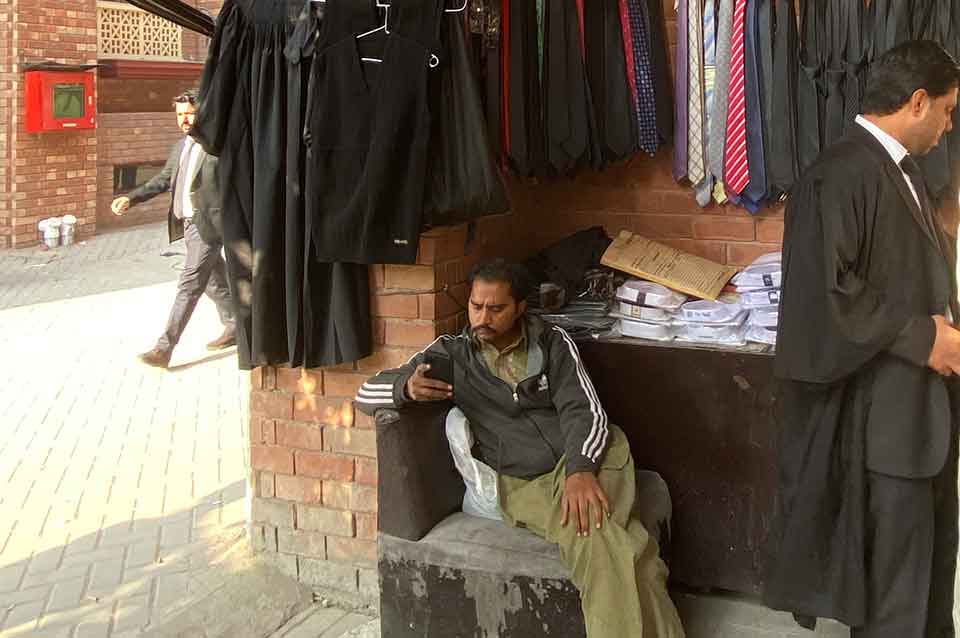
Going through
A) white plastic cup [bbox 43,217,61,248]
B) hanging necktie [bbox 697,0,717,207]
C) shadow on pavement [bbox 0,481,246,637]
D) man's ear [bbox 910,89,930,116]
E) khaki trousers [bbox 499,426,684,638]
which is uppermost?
hanging necktie [bbox 697,0,717,207]

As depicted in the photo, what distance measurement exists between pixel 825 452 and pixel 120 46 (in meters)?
13.6

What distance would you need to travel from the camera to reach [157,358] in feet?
26.5

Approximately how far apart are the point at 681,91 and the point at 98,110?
11.9m

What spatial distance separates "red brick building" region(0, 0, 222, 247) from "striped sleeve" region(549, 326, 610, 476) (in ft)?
35.9

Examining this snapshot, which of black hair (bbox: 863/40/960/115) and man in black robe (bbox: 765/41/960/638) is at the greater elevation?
black hair (bbox: 863/40/960/115)

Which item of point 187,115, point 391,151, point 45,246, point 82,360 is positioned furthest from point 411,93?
point 45,246

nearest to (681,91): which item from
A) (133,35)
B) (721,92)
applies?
(721,92)

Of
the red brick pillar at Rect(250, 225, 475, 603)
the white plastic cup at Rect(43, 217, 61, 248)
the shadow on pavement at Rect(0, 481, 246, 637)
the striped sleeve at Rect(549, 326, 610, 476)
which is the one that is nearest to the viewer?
the striped sleeve at Rect(549, 326, 610, 476)

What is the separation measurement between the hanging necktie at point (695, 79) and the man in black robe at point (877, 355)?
128 cm

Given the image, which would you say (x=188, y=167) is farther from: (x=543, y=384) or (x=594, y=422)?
(x=594, y=422)

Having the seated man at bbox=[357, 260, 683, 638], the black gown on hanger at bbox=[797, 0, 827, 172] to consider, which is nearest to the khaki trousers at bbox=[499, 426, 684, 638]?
the seated man at bbox=[357, 260, 683, 638]

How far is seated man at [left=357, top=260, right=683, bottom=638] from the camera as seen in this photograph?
3.36 meters

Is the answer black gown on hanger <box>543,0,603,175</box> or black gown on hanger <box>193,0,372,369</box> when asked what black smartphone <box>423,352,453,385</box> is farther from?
black gown on hanger <box>543,0,603,175</box>

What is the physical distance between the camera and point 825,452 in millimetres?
3387
